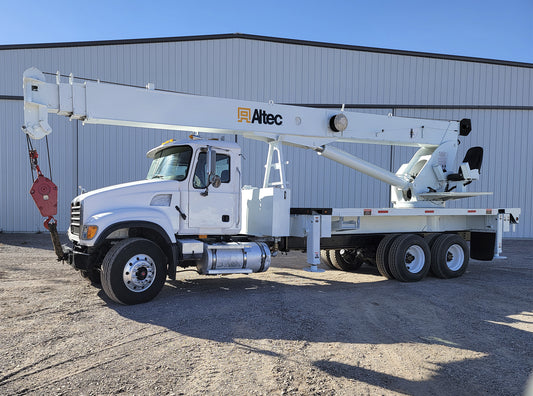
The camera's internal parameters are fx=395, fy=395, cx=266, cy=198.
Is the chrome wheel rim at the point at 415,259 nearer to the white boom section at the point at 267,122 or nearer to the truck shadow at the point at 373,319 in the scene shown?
the truck shadow at the point at 373,319

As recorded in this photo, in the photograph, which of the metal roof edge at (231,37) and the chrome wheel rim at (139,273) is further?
the metal roof edge at (231,37)

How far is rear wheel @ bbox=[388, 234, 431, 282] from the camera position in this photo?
806 centimetres

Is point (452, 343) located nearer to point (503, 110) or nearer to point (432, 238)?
point (432, 238)

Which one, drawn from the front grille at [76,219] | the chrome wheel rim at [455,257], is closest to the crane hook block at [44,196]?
the front grille at [76,219]

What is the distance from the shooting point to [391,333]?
4.84 meters

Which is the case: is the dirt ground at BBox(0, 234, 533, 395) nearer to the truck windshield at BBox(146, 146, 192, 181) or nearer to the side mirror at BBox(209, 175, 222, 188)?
the side mirror at BBox(209, 175, 222, 188)

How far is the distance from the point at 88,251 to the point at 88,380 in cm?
289

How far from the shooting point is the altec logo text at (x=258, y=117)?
7367mm

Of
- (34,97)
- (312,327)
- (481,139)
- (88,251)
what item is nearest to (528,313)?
(312,327)

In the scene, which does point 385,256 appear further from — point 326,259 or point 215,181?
point 215,181

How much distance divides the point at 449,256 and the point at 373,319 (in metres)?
4.33

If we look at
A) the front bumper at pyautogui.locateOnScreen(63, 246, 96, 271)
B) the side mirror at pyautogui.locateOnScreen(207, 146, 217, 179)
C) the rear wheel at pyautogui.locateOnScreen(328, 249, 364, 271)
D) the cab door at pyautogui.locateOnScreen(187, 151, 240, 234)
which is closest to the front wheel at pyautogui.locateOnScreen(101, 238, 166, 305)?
the front bumper at pyautogui.locateOnScreen(63, 246, 96, 271)

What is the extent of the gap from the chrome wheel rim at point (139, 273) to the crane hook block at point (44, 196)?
151cm

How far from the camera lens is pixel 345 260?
31.9ft
